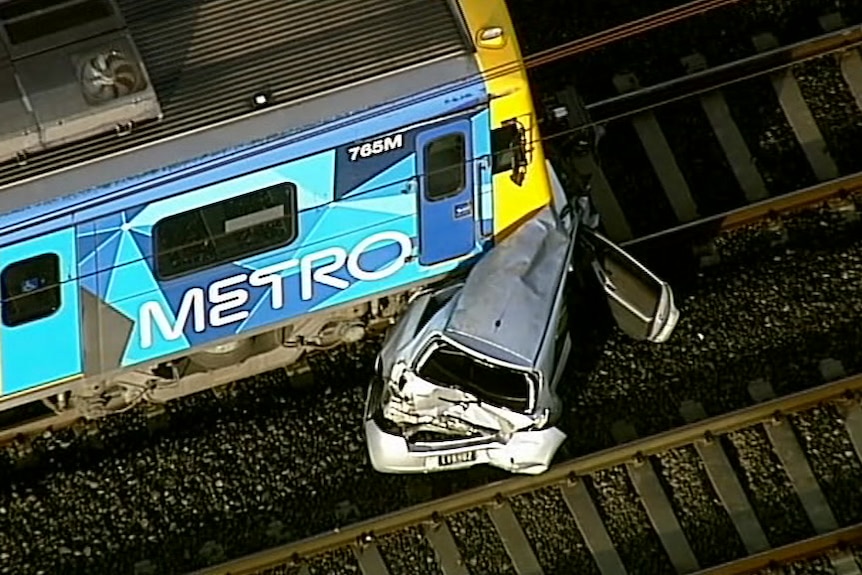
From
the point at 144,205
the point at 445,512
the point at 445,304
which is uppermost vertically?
the point at 144,205

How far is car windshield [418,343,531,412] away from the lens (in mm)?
9086

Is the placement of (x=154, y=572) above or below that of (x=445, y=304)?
below

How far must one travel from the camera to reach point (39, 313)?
27.1 feet

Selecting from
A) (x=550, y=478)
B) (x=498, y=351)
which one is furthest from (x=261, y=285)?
(x=550, y=478)

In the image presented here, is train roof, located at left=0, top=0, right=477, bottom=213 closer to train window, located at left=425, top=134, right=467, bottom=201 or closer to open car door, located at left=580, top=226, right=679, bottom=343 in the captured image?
train window, located at left=425, top=134, right=467, bottom=201

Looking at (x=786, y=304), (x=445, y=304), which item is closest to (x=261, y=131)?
(x=445, y=304)

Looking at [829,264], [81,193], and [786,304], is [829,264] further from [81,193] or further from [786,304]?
[81,193]

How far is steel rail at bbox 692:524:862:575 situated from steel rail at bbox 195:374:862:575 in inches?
32.3

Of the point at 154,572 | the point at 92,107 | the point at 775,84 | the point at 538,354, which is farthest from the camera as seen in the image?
the point at 775,84

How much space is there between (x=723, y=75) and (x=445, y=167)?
2.83m

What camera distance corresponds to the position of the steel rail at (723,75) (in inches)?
399

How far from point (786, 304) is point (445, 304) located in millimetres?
2475

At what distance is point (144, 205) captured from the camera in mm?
7883

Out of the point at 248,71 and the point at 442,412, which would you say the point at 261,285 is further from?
the point at 442,412
